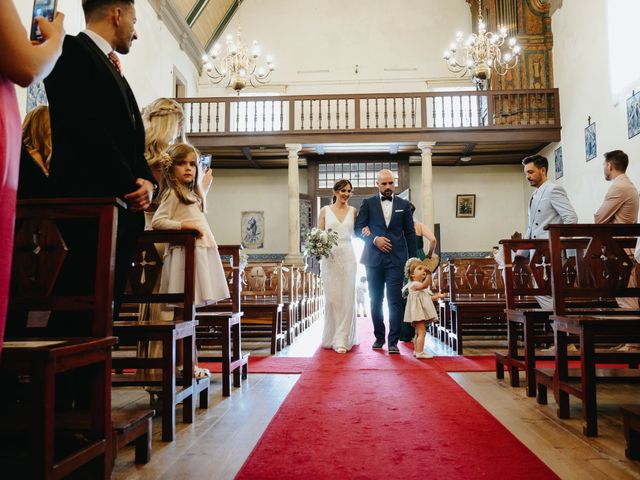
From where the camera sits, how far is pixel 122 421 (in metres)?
1.72

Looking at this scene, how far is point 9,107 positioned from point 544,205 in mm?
3855

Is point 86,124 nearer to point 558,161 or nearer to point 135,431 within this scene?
point 135,431

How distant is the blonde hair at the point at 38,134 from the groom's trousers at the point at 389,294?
3290 mm

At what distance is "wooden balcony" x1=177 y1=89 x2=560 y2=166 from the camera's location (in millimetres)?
12336

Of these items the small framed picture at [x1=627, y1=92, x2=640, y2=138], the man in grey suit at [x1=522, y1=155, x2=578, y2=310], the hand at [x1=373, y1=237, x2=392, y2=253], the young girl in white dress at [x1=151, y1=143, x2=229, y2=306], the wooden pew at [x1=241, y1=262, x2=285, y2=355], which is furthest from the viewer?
the small framed picture at [x1=627, y1=92, x2=640, y2=138]

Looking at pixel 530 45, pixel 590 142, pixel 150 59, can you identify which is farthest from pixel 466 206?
pixel 150 59

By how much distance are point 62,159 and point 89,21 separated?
0.57 m

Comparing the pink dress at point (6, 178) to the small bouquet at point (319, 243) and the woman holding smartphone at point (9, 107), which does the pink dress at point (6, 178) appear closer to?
the woman holding smartphone at point (9, 107)

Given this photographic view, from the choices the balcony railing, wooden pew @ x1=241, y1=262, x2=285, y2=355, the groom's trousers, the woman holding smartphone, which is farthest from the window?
the woman holding smartphone

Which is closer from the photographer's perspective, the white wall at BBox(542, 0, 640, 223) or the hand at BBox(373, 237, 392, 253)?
the hand at BBox(373, 237, 392, 253)

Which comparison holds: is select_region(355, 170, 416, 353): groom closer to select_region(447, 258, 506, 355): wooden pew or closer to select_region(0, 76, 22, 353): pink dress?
select_region(447, 258, 506, 355): wooden pew

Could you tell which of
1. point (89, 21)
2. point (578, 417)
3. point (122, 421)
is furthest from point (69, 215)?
point (578, 417)

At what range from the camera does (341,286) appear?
17.0 ft

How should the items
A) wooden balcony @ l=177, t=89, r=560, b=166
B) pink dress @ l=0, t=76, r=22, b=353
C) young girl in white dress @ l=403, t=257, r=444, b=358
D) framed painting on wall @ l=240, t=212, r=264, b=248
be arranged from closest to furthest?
pink dress @ l=0, t=76, r=22, b=353
young girl in white dress @ l=403, t=257, r=444, b=358
wooden balcony @ l=177, t=89, r=560, b=166
framed painting on wall @ l=240, t=212, r=264, b=248
